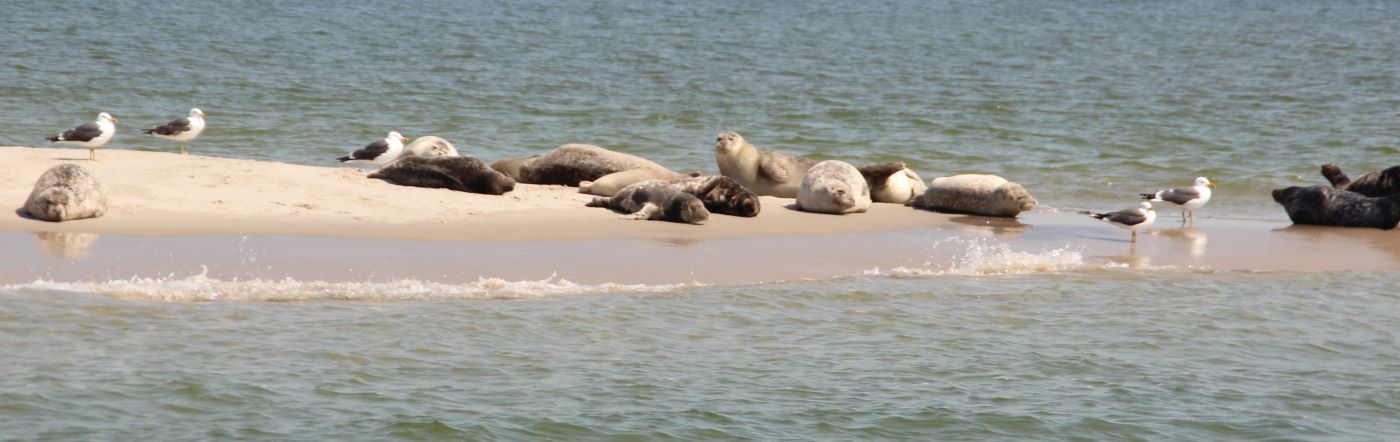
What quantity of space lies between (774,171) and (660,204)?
7.70ft

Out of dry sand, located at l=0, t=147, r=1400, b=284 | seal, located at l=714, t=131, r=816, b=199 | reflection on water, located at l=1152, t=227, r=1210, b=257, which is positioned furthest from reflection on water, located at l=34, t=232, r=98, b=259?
reflection on water, located at l=1152, t=227, r=1210, b=257

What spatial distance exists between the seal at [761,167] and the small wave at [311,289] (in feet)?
16.0

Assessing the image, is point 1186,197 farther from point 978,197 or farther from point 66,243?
point 66,243

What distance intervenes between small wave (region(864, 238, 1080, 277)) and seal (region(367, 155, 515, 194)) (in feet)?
11.7

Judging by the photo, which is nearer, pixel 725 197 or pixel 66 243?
pixel 66 243

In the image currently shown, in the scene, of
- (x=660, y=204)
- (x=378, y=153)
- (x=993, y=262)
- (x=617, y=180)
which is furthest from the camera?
(x=378, y=153)

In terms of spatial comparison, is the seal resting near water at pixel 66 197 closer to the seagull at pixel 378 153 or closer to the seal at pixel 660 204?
the seagull at pixel 378 153

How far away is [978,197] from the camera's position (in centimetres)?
1318

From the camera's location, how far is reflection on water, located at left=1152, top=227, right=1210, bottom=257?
11625 millimetres

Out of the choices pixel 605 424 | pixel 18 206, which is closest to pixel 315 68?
pixel 18 206

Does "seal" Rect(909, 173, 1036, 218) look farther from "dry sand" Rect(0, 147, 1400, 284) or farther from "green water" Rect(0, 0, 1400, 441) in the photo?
"green water" Rect(0, 0, 1400, 441)

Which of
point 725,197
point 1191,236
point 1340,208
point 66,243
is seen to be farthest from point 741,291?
point 1340,208

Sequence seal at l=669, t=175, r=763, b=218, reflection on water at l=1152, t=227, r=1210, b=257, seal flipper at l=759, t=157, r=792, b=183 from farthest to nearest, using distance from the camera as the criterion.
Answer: seal flipper at l=759, t=157, r=792, b=183 → seal at l=669, t=175, r=763, b=218 → reflection on water at l=1152, t=227, r=1210, b=257

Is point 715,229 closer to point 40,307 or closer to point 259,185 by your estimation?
point 259,185
